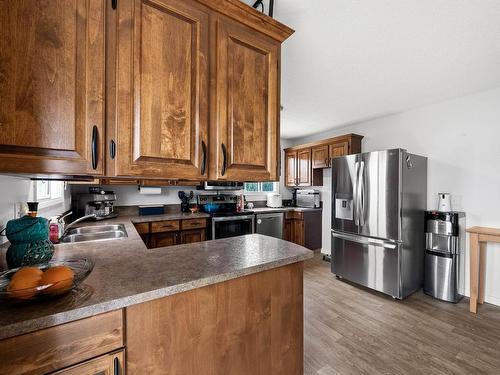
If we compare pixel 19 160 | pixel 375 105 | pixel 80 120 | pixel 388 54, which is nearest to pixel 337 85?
pixel 388 54

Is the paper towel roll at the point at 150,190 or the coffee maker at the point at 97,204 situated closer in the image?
the coffee maker at the point at 97,204

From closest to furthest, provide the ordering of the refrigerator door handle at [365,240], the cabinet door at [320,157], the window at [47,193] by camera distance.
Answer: the window at [47,193] → the refrigerator door handle at [365,240] → the cabinet door at [320,157]

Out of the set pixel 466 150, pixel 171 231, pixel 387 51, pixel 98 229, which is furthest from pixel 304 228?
pixel 98 229

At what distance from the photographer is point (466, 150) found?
2.77m

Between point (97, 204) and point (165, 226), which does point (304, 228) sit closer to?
point (165, 226)

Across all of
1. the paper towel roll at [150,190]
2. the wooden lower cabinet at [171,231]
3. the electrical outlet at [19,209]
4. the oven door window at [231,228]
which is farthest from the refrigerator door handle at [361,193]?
the electrical outlet at [19,209]

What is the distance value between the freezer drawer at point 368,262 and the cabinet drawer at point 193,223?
1995 mm

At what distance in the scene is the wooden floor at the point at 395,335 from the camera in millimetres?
1684

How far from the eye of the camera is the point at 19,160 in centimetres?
73

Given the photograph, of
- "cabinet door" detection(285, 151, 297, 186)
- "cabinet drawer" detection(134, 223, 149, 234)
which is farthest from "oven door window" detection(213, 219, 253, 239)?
"cabinet door" detection(285, 151, 297, 186)

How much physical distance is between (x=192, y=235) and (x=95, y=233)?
1.27 m

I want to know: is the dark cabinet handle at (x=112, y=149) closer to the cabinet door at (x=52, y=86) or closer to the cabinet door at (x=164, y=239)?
the cabinet door at (x=52, y=86)

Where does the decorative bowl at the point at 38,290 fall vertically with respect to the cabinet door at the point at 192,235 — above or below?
above

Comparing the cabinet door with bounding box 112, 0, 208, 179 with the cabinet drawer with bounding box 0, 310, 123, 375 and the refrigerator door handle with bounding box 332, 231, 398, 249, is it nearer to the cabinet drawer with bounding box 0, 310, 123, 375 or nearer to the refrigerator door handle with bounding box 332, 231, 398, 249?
the cabinet drawer with bounding box 0, 310, 123, 375
